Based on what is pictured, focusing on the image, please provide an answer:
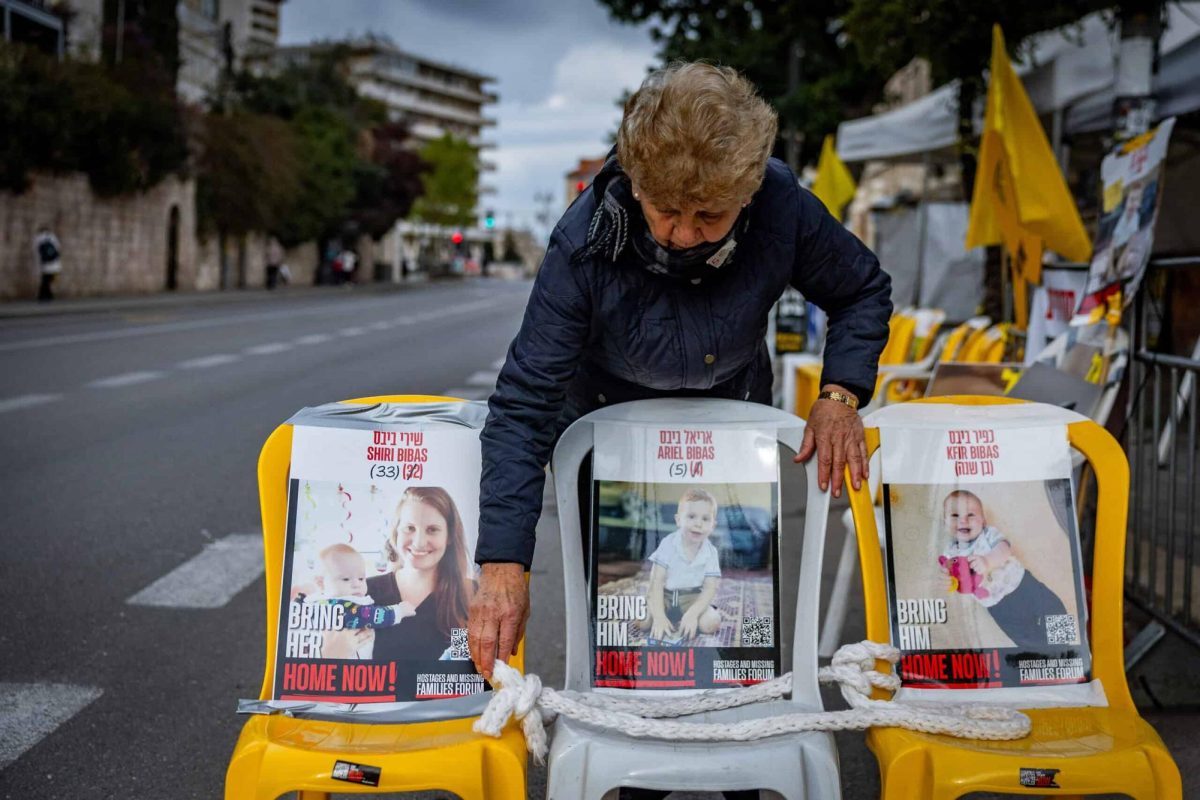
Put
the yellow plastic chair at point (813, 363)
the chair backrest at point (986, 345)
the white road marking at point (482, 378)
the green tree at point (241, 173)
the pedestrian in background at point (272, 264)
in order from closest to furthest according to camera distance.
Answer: the chair backrest at point (986, 345)
the yellow plastic chair at point (813, 363)
the white road marking at point (482, 378)
the green tree at point (241, 173)
the pedestrian in background at point (272, 264)

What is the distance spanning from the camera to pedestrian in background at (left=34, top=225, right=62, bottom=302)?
88.3 feet

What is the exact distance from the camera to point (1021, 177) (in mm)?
5926

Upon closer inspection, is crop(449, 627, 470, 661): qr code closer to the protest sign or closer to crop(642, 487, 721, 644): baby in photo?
crop(642, 487, 721, 644): baby in photo

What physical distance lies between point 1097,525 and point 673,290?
1081 millimetres

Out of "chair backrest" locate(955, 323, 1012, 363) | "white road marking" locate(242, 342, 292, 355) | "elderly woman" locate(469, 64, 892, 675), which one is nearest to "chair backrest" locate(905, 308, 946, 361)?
"chair backrest" locate(955, 323, 1012, 363)

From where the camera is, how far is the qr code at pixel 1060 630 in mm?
2580

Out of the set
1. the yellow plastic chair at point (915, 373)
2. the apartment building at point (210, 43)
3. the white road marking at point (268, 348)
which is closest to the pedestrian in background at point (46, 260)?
the white road marking at point (268, 348)

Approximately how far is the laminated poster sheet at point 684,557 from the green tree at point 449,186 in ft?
289

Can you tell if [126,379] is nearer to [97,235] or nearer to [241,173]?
[97,235]

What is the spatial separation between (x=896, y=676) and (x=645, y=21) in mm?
21820

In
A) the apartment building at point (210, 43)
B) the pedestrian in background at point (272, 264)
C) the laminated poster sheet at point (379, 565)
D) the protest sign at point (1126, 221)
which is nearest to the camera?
the laminated poster sheet at point (379, 565)

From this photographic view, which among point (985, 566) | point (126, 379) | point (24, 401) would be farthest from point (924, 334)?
point (126, 379)

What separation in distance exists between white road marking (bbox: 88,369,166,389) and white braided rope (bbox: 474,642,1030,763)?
34.1 ft

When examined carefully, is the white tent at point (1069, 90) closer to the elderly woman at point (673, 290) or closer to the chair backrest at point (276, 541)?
the elderly woman at point (673, 290)
